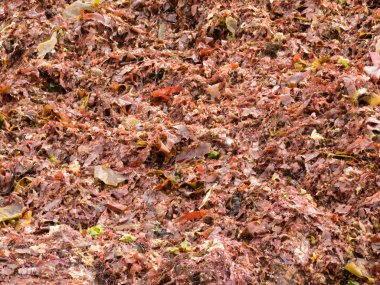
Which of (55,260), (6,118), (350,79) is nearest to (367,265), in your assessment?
(350,79)

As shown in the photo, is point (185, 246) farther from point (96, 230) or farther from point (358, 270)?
point (358, 270)

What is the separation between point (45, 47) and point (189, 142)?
6.99 ft

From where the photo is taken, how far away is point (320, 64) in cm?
520

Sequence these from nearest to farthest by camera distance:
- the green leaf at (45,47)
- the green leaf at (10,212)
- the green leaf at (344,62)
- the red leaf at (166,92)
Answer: the green leaf at (10,212), the green leaf at (344,62), the red leaf at (166,92), the green leaf at (45,47)

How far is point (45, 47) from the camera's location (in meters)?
5.88

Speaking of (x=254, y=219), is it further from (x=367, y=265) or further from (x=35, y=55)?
(x=35, y=55)

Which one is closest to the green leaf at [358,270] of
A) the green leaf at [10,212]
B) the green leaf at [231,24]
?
the green leaf at [10,212]

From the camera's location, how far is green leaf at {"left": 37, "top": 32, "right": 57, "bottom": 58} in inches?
229

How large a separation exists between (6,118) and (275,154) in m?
2.38

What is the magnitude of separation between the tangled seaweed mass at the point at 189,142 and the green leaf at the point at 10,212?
0.01 meters

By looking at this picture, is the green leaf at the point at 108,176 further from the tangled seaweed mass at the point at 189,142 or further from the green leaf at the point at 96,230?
the green leaf at the point at 96,230

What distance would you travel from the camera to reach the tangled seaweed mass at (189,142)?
366 cm

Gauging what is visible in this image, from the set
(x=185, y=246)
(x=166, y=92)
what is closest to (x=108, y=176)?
(x=185, y=246)

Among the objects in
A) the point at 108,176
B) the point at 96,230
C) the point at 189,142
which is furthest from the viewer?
the point at 189,142
